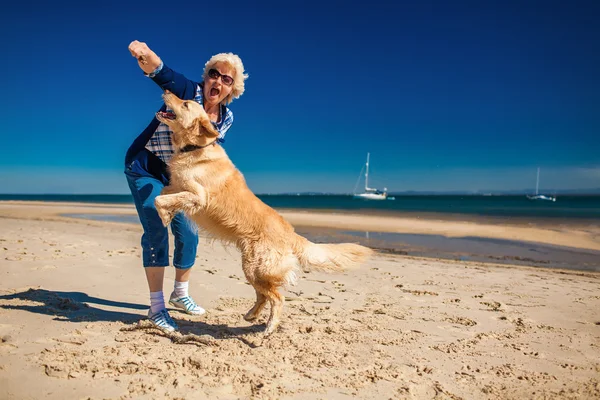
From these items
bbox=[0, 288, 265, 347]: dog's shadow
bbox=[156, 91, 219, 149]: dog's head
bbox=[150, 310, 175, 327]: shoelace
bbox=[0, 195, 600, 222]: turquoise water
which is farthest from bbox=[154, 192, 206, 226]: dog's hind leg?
bbox=[0, 195, 600, 222]: turquoise water

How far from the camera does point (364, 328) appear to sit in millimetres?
3596

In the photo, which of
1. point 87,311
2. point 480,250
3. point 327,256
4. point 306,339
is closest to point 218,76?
point 327,256

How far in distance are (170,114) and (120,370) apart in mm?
2133

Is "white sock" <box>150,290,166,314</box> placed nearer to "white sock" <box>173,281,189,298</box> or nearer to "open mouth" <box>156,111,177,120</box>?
"white sock" <box>173,281,189,298</box>

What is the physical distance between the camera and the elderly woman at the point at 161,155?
135 inches

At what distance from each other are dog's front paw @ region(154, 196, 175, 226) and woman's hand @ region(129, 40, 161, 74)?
3.70ft

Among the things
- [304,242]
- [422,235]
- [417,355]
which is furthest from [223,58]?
[422,235]

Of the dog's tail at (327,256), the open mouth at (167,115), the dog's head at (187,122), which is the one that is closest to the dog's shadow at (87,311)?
the dog's tail at (327,256)

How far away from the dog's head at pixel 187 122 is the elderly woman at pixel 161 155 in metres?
0.12

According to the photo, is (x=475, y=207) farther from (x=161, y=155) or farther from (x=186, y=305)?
(x=161, y=155)

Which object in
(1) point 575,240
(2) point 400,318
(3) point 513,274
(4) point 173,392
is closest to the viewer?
(4) point 173,392

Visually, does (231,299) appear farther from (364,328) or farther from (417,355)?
(417,355)

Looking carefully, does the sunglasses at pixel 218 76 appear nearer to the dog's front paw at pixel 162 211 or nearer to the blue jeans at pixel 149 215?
the blue jeans at pixel 149 215

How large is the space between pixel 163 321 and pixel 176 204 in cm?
111
